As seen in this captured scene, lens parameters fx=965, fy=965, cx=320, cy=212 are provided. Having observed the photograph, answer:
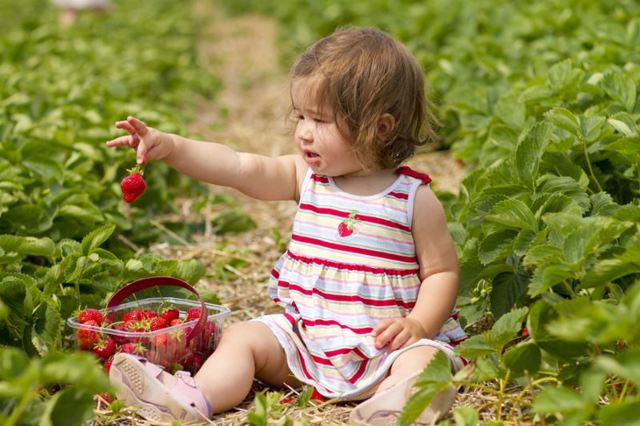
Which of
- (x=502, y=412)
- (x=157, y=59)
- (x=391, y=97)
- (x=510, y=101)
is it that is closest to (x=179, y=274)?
(x=391, y=97)

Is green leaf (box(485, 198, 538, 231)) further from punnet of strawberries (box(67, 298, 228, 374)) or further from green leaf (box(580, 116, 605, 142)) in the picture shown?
punnet of strawberries (box(67, 298, 228, 374))

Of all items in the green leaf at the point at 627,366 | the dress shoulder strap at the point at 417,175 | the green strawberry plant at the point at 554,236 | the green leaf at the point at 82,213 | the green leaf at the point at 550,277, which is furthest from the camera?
the green leaf at the point at 82,213

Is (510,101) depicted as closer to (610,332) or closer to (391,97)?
(391,97)

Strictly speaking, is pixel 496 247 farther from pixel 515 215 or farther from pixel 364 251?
pixel 364 251

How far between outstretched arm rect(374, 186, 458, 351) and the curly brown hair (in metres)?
0.17

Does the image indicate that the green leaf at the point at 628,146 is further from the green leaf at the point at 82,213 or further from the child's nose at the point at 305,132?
the green leaf at the point at 82,213

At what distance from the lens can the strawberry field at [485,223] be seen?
1961 mm

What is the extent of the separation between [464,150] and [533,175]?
1.35 meters

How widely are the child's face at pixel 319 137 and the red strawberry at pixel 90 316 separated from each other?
2.36ft

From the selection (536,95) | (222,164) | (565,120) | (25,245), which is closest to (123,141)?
(222,164)

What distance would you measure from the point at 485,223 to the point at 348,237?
1.43 ft

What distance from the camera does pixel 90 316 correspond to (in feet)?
8.64

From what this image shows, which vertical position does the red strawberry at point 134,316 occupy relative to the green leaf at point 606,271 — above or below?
below

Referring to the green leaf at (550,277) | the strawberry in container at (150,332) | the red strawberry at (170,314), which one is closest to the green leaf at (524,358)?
the green leaf at (550,277)
